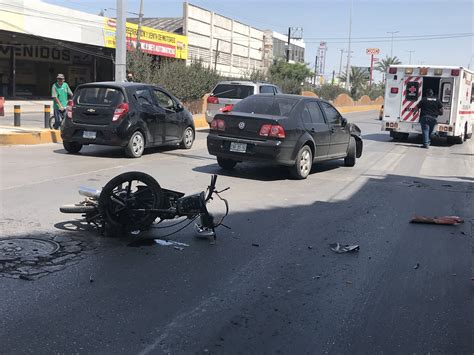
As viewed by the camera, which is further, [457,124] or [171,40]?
[171,40]

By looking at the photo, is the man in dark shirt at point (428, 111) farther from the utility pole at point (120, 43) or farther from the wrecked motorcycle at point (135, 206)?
the wrecked motorcycle at point (135, 206)

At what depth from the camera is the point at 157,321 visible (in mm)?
3932

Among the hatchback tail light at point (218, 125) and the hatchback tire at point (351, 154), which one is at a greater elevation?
the hatchback tail light at point (218, 125)

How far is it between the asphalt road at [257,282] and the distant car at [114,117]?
8.88 ft

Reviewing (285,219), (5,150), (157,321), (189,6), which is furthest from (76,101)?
(189,6)

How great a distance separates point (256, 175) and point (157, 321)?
690 cm

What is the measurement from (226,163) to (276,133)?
1.60m

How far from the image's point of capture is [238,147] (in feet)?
33.2

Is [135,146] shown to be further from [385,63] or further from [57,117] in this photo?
[385,63]

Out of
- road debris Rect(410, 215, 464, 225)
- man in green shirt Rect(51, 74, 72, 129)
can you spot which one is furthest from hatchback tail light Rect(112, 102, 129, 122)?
road debris Rect(410, 215, 464, 225)

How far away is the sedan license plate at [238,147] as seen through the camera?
33.0ft

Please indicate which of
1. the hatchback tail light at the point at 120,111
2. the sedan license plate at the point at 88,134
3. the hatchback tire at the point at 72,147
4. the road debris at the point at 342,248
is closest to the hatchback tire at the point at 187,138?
the hatchback tail light at the point at 120,111

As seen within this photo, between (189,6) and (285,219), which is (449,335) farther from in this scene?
(189,6)

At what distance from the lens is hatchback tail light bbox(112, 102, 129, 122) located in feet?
38.3
